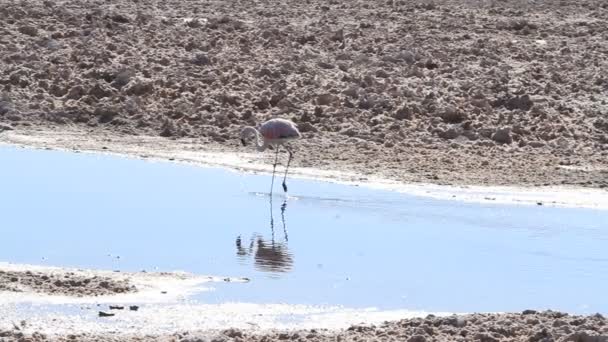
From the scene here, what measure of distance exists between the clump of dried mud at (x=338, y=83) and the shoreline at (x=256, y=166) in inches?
12.4

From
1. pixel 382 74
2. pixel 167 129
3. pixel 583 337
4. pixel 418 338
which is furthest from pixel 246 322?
pixel 382 74

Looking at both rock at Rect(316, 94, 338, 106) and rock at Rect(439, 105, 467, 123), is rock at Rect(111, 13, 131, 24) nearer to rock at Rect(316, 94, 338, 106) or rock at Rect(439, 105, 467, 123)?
rock at Rect(316, 94, 338, 106)

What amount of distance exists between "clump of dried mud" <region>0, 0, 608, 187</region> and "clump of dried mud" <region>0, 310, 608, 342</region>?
773 centimetres

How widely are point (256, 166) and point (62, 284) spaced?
288 inches

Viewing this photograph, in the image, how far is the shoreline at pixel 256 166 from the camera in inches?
650

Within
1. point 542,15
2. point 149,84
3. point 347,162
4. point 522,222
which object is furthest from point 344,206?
point 542,15

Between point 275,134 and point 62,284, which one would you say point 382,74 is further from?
point 62,284

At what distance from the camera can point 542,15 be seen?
2931cm

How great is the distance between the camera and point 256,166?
17969 millimetres

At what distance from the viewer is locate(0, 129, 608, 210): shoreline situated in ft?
54.1

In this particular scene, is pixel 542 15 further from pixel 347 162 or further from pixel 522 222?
pixel 522 222

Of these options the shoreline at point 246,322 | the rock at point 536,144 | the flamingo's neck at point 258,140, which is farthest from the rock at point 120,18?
the shoreline at point 246,322

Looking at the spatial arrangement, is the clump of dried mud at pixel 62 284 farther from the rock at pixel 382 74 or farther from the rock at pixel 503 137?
the rock at pixel 382 74

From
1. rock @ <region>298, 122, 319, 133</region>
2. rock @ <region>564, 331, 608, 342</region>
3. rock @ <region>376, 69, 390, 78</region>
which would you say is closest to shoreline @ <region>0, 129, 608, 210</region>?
rock @ <region>298, 122, 319, 133</region>
